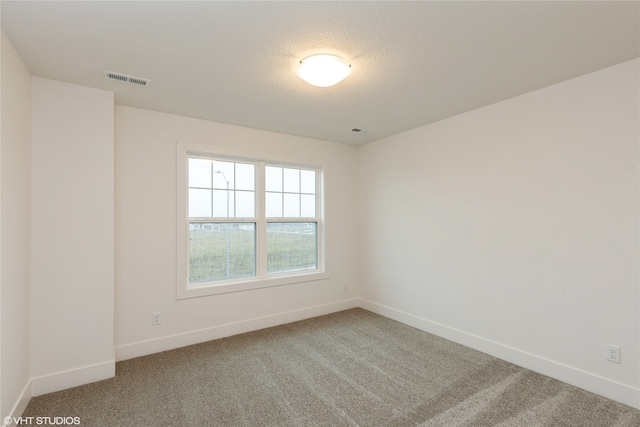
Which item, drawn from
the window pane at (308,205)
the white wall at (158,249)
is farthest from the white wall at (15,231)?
the window pane at (308,205)

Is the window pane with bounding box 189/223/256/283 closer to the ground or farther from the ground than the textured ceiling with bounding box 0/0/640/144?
closer to the ground

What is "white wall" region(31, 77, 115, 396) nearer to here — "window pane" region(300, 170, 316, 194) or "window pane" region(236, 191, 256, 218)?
"window pane" region(236, 191, 256, 218)

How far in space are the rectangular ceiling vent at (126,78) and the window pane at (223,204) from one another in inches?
54.5

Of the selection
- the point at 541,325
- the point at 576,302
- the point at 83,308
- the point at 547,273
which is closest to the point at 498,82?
the point at 547,273

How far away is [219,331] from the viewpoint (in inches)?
136

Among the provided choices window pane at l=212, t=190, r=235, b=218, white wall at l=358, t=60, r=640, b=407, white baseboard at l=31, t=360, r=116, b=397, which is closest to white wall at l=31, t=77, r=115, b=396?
white baseboard at l=31, t=360, r=116, b=397

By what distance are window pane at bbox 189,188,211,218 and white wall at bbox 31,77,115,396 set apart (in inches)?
34.7

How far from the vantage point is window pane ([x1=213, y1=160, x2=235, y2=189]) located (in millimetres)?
3622

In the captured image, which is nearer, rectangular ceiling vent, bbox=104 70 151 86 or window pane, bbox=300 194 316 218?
rectangular ceiling vent, bbox=104 70 151 86

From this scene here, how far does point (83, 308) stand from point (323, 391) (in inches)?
82.1

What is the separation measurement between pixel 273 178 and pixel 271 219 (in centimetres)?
54

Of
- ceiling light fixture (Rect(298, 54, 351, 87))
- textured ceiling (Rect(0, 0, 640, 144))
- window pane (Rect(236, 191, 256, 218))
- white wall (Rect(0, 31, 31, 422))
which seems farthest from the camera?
window pane (Rect(236, 191, 256, 218))

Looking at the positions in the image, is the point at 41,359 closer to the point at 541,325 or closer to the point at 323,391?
the point at 323,391

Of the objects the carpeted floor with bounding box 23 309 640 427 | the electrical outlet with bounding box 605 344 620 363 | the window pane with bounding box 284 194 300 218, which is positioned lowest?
the carpeted floor with bounding box 23 309 640 427
